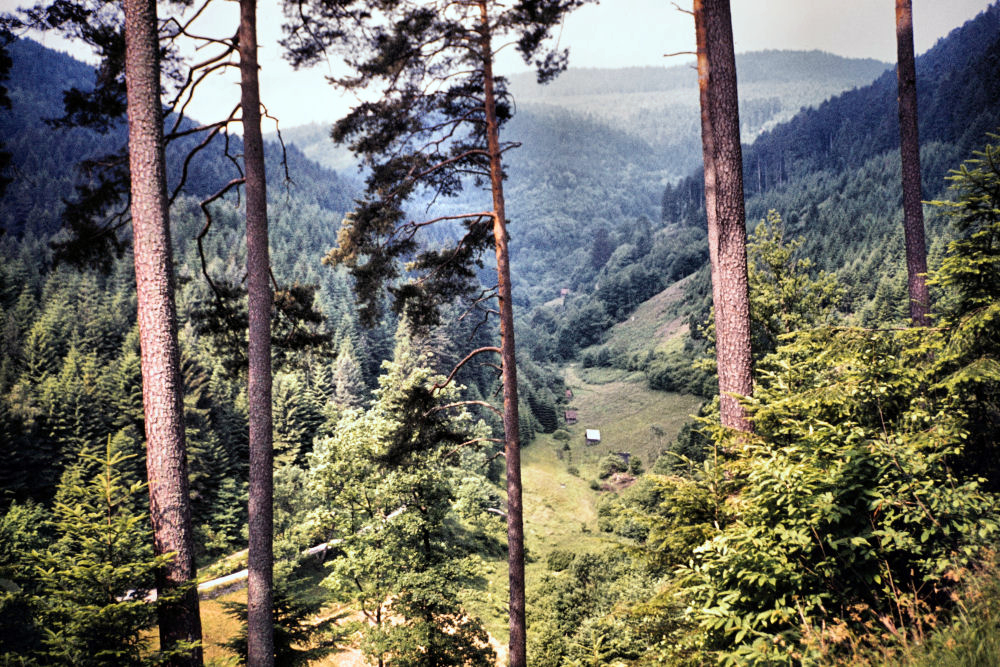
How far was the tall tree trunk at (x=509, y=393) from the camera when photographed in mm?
7738

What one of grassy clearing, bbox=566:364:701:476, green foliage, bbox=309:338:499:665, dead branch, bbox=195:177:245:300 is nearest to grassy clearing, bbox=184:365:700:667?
grassy clearing, bbox=566:364:701:476

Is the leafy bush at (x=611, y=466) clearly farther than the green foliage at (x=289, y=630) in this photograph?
Yes

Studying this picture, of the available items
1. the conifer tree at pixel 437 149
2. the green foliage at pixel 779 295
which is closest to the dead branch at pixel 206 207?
the conifer tree at pixel 437 149

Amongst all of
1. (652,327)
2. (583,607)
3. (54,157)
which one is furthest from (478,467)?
(54,157)

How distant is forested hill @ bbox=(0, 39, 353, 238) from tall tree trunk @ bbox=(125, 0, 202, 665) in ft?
245

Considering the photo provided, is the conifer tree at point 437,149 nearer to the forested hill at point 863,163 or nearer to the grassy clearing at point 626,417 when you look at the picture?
the grassy clearing at point 626,417

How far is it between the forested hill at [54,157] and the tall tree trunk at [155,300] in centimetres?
7466

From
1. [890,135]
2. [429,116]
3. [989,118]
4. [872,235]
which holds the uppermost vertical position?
[890,135]

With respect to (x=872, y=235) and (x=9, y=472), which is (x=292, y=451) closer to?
(x=9, y=472)

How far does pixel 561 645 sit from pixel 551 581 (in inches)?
141

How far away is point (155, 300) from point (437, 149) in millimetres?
4828

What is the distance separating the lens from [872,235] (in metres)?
84.3

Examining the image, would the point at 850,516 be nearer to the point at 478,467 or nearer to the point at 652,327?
the point at 478,467

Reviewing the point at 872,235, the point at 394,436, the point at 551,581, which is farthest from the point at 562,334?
the point at 394,436
